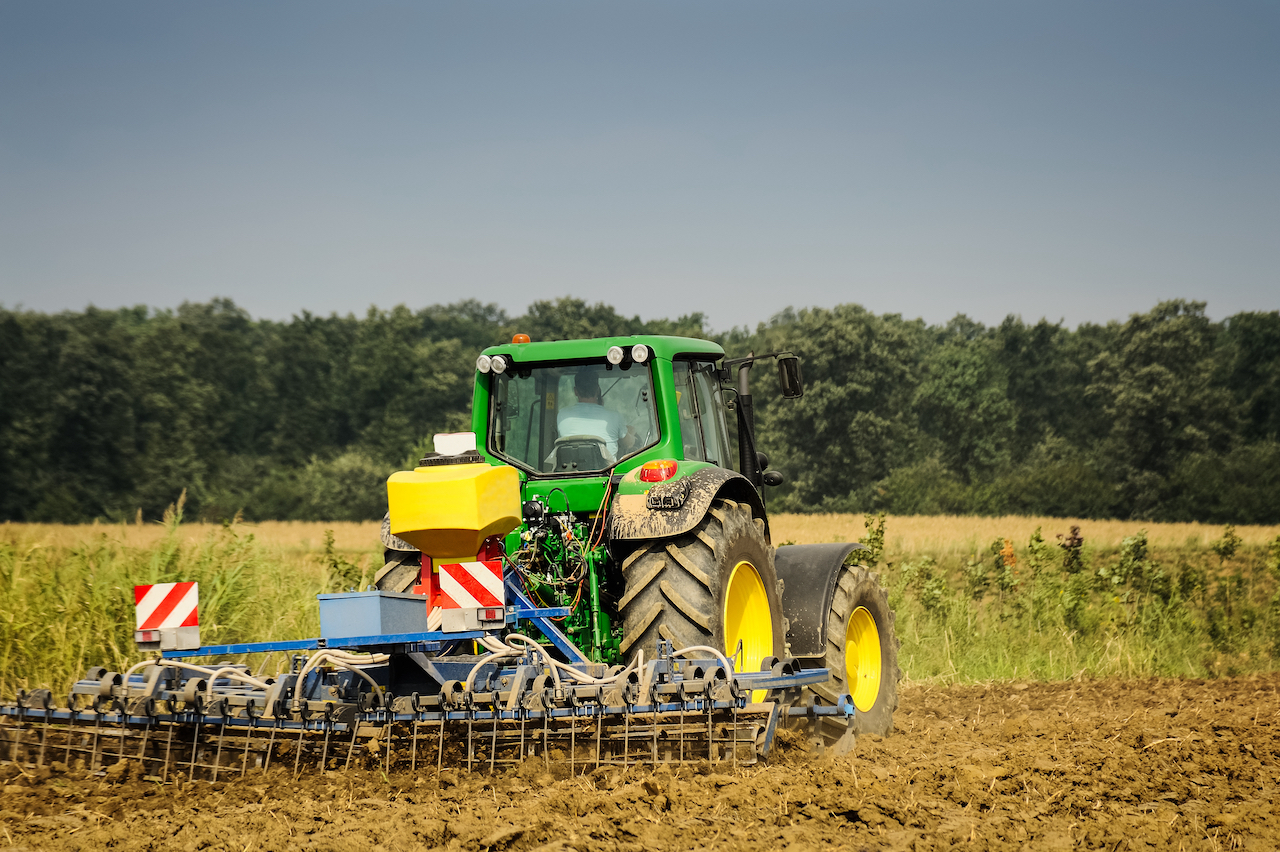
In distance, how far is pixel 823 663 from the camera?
259 inches

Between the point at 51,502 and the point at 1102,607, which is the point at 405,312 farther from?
the point at 1102,607

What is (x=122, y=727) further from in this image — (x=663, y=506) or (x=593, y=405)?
(x=593, y=405)

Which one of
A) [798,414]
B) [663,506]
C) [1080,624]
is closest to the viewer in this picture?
[663,506]

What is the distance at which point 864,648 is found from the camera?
742 cm

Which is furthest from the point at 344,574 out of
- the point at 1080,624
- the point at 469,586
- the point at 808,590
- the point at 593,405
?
the point at 1080,624

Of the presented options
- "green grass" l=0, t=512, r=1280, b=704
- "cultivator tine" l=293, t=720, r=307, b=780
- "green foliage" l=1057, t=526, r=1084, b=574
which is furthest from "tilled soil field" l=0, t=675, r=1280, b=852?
"green foliage" l=1057, t=526, r=1084, b=574

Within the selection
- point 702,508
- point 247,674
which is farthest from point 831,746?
point 247,674

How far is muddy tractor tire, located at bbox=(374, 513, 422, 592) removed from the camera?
6184mm

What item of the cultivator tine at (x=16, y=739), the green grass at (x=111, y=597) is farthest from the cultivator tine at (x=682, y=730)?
the green grass at (x=111, y=597)

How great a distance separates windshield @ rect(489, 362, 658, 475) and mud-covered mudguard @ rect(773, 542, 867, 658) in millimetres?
1248

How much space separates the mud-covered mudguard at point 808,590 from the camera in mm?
6543

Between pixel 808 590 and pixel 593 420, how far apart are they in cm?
169

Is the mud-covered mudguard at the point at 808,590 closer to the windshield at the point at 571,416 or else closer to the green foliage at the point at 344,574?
the windshield at the point at 571,416

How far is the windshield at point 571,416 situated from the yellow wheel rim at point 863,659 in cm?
208
